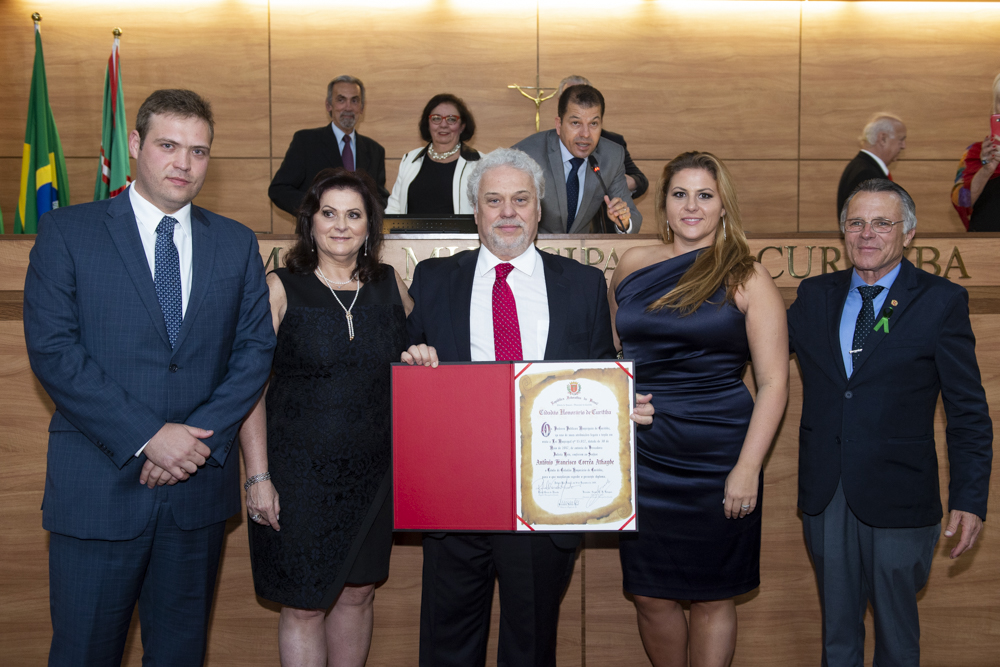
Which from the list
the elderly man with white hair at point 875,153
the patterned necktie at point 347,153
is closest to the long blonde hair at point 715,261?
the elderly man with white hair at point 875,153

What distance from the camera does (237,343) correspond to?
1907 millimetres

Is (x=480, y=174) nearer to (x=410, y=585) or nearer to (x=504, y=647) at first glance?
(x=504, y=647)

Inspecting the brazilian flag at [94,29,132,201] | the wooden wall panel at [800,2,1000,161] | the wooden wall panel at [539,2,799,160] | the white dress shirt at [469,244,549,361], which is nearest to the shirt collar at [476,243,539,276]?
the white dress shirt at [469,244,549,361]

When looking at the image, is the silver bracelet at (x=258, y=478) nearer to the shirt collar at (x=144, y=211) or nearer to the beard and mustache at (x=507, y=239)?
the shirt collar at (x=144, y=211)

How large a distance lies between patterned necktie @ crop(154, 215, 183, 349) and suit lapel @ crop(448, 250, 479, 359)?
0.71m

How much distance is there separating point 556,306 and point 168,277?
1014 millimetres

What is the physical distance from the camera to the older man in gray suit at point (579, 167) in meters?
3.16

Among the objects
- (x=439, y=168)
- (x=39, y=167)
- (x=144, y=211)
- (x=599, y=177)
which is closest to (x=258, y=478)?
(x=144, y=211)

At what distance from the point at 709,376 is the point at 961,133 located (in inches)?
207

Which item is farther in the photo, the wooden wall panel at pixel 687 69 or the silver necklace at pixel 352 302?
the wooden wall panel at pixel 687 69

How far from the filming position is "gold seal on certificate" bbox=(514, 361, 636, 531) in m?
1.81

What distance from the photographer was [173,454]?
172 cm

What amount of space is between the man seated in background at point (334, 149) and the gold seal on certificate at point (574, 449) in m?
2.59

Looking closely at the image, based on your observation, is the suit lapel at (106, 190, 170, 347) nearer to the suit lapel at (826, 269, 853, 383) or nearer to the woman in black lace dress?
the woman in black lace dress
